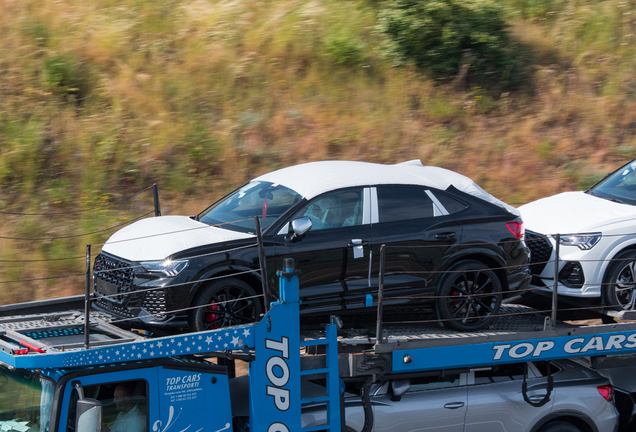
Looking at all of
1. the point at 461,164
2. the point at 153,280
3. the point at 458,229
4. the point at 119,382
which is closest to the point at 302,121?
the point at 461,164

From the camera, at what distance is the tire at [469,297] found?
6250 millimetres

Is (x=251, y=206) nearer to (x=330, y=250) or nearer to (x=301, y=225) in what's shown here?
(x=330, y=250)

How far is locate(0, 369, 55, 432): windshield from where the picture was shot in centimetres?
433

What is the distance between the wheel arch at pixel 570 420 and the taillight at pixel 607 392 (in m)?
0.27

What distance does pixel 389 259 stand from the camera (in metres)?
6.03

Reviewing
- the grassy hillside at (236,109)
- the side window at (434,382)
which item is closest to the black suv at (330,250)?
the side window at (434,382)

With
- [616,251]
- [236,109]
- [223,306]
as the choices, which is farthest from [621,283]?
[236,109]

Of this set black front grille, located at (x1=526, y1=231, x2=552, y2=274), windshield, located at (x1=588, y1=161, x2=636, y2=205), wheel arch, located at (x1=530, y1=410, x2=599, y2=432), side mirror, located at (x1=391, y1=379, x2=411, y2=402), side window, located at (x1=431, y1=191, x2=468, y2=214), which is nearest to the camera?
side mirror, located at (x1=391, y1=379, x2=411, y2=402)

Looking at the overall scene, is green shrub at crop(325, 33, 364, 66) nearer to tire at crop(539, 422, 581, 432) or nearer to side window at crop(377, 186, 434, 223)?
side window at crop(377, 186, 434, 223)

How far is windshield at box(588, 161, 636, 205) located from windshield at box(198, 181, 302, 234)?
3.96 metres

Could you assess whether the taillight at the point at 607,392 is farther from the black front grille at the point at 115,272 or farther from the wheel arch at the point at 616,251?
the black front grille at the point at 115,272

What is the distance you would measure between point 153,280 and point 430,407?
2628mm

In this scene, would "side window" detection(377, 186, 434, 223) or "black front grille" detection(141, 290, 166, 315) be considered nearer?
"black front grille" detection(141, 290, 166, 315)

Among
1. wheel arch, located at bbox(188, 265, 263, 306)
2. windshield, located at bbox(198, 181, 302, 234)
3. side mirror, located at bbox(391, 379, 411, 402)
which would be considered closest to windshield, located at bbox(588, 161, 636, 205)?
side mirror, located at bbox(391, 379, 411, 402)
